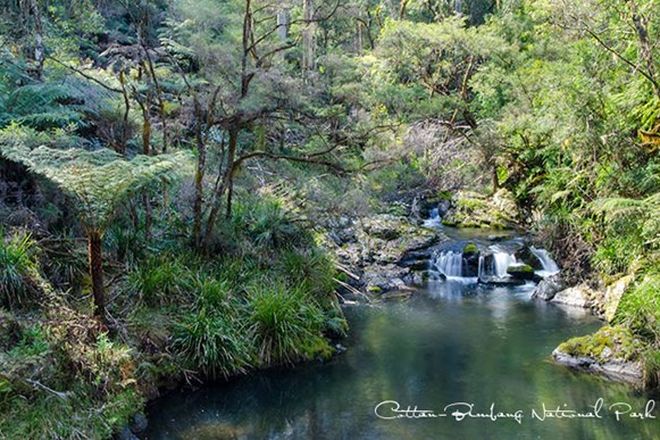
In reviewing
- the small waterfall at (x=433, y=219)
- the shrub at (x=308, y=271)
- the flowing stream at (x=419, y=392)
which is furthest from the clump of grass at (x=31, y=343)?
the small waterfall at (x=433, y=219)

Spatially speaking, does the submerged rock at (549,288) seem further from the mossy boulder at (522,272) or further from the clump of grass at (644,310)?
the clump of grass at (644,310)

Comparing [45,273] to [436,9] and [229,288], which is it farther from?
[436,9]

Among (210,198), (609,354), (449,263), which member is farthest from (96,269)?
(449,263)

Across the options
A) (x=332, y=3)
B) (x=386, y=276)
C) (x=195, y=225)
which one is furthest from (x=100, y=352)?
(x=386, y=276)

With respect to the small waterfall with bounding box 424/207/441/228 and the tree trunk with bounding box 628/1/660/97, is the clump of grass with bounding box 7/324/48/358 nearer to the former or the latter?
the tree trunk with bounding box 628/1/660/97

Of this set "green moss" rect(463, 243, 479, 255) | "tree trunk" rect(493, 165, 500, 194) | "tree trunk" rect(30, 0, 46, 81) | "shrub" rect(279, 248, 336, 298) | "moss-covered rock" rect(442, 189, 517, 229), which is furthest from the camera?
"tree trunk" rect(493, 165, 500, 194)

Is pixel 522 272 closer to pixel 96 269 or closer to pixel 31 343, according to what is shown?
pixel 96 269

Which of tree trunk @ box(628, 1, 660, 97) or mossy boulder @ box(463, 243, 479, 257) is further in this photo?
mossy boulder @ box(463, 243, 479, 257)

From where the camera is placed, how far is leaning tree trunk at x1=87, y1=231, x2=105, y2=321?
6938 millimetres

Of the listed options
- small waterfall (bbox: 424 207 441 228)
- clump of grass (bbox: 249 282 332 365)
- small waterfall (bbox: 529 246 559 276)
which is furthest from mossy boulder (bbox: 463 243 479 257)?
clump of grass (bbox: 249 282 332 365)

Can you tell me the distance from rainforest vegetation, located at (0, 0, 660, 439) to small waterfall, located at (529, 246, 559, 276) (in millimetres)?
306

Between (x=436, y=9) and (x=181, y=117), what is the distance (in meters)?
24.3

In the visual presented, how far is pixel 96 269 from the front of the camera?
7078mm

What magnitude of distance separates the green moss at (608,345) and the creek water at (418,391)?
1.55 feet
